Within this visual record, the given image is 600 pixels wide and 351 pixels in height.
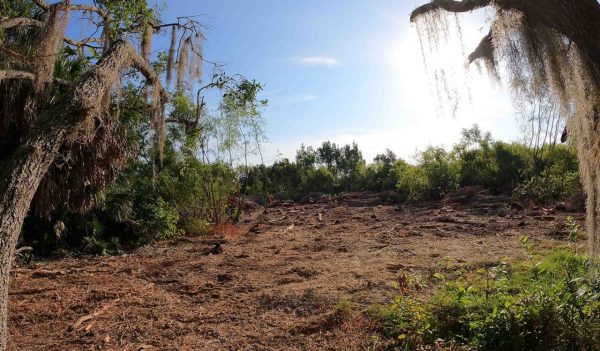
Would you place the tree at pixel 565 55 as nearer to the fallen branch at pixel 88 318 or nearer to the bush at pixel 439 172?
the fallen branch at pixel 88 318

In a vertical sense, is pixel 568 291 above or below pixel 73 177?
below

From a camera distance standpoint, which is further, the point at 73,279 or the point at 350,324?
the point at 73,279

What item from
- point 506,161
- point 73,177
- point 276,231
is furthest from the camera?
point 506,161

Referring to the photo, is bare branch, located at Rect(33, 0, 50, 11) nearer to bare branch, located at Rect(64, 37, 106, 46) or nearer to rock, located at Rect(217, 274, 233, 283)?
bare branch, located at Rect(64, 37, 106, 46)

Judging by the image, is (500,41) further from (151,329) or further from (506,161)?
(506,161)

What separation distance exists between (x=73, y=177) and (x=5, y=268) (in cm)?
394

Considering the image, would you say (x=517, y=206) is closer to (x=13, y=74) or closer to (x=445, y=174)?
(x=445, y=174)

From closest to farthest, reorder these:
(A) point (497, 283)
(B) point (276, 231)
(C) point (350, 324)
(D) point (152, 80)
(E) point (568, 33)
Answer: (E) point (568, 33) < (A) point (497, 283) < (C) point (350, 324) < (D) point (152, 80) < (B) point (276, 231)

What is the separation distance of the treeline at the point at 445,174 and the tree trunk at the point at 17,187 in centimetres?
779

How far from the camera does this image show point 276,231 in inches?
484

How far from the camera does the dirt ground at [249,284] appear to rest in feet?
15.0

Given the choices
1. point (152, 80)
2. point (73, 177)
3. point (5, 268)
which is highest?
point (152, 80)

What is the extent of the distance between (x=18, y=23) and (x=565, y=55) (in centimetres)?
610

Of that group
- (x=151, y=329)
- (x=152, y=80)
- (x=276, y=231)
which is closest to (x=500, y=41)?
(x=151, y=329)
